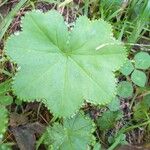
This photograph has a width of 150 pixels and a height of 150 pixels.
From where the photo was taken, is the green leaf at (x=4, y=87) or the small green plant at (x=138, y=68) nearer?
the green leaf at (x=4, y=87)

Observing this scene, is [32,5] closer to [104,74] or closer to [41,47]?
[41,47]

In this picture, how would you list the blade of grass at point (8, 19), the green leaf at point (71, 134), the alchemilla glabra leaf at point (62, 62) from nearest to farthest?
the alchemilla glabra leaf at point (62, 62) → the green leaf at point (71, 134) → the blade of grass at point (8, 19)

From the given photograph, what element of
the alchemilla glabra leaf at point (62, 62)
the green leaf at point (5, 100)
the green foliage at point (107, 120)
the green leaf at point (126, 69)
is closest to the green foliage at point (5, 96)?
the green leaf at point (5, 100)

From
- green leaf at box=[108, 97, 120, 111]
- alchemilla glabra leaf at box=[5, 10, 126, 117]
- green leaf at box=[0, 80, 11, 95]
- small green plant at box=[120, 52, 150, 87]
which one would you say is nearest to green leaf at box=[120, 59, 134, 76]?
small green plant at box=[120, 52, 150, 87]

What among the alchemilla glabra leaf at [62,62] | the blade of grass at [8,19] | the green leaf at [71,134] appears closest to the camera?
the alchemilla glabra leaf at [62,62]

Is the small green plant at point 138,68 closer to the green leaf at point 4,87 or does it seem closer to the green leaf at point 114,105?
the green leaf at point 114,105
